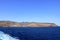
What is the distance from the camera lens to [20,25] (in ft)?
655

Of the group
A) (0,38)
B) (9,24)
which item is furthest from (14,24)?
(0,38)

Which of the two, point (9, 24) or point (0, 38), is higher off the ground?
point (9, 24)

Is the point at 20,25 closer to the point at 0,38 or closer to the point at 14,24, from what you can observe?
the point at 14,24

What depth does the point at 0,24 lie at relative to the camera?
193m

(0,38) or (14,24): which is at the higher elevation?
(14,24)

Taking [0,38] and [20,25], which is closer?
[0,38]

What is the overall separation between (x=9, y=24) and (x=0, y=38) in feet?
525

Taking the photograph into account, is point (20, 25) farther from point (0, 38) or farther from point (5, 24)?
point (0, 38)

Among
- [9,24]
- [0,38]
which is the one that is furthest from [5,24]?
[0,38]

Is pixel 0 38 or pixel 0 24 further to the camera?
pixel 0 24

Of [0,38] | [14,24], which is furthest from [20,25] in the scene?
[0,38]

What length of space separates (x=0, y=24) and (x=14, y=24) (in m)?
12.5

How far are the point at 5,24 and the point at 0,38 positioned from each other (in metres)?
159

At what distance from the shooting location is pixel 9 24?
7608 inches
